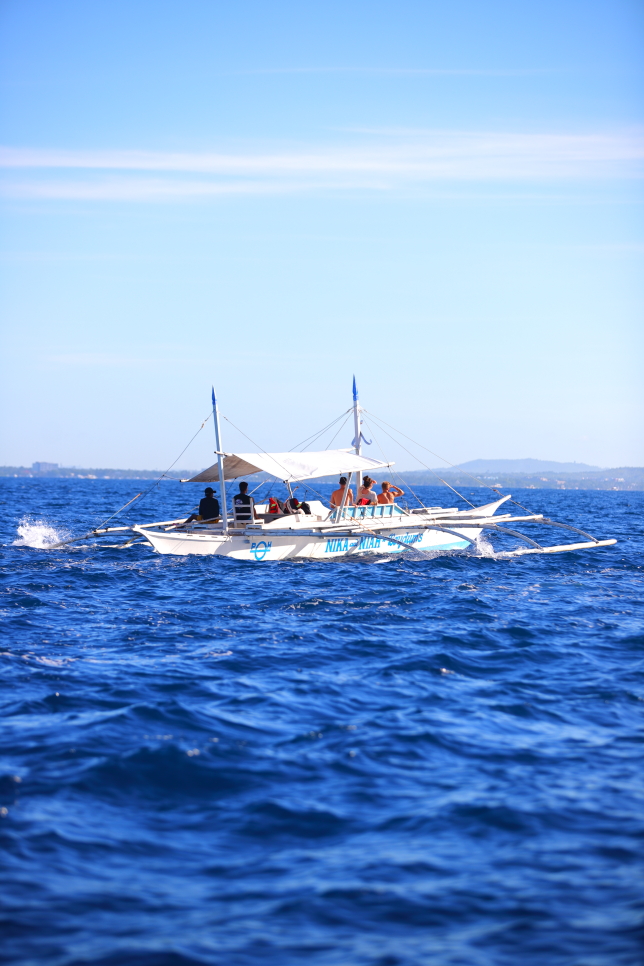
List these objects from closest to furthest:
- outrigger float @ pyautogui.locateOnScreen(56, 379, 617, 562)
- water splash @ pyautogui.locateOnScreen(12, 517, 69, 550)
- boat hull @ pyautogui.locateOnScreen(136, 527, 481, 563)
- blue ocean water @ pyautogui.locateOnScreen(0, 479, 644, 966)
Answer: blue ocean water @ pyautogui.locateOnScreen(0, 479, 644, 966) → boat hull @ pyautogui.locateOnScreen(136, 527, 481, 563) → outrigger float @ pyautogui.locateOnScreen(56, 379, 617, 562) → water splash @ pyautogui.locateOnScreen(12, 517, 69, 550)

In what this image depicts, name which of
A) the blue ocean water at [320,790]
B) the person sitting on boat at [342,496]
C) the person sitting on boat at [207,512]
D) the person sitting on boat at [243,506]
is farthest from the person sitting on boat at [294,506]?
the blue ocean water at [320,790]

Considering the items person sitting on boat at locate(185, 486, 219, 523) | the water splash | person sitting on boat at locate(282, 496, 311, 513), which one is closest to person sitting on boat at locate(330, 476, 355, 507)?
person sitting on boat at locate(282, 496, 311, 513)

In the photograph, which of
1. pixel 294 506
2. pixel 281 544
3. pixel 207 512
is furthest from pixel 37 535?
pixel 281 544

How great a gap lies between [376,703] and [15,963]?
18.4ft

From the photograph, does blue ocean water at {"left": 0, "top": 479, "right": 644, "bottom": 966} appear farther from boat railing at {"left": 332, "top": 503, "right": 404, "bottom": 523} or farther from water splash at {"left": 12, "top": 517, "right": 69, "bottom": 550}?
water splash at {"left": 12, "top": 517, "right": 69, "bottom": 550}

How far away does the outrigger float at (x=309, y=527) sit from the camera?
70.5 feet

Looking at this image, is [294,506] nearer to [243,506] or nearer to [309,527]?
[309,527]

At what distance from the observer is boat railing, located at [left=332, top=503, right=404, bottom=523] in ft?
75.7

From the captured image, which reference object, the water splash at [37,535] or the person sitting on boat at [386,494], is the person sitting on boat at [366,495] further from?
the water splash at [37,535]

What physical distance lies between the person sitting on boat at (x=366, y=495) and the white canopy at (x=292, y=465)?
66 cm

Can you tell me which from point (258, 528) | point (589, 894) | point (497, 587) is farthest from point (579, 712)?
point (258, 528)

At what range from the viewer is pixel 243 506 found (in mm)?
22266

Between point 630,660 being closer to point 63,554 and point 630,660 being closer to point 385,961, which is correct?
point 385,961

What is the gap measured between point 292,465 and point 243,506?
211 cm
